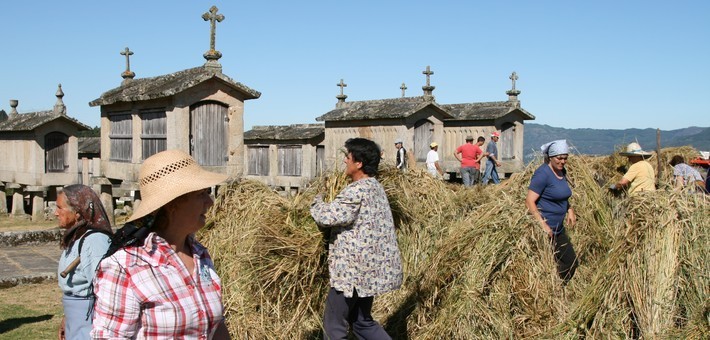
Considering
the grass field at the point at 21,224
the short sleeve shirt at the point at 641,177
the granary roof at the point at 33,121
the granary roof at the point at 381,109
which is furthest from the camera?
the granary roof at the point at 33,121

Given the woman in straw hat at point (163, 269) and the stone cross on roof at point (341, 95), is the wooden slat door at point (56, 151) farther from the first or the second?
the woman in straw hat at point (163, 269)

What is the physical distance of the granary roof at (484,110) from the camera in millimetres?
22938

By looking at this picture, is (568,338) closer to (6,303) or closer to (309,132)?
(6,303)

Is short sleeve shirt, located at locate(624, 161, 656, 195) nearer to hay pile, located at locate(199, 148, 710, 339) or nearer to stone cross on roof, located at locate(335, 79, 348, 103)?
hay pile, located at locate(199, 148, 710, 339)

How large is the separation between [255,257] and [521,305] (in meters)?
2.33

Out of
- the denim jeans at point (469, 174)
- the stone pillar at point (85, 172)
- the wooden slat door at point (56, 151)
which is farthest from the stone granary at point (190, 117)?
the stone pillar at point (85, 172)

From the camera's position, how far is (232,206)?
734 centimetres

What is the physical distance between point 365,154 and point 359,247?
0.72m

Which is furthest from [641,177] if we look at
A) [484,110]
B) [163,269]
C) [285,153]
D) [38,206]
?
[285,153]

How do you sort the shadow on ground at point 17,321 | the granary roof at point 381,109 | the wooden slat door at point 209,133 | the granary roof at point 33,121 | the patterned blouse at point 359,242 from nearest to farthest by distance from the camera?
the patterned blouse at point 359,242 → the shadow on ground at point 17,321 → the wooden slat door at point 209,133 → the granary roof at point 381,109 → the granary roof at point 33,121

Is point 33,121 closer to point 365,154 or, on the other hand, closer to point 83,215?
point 83,215

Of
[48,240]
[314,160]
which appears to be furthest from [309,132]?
[48,240]

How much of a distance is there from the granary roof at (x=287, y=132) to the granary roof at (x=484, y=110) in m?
4.68

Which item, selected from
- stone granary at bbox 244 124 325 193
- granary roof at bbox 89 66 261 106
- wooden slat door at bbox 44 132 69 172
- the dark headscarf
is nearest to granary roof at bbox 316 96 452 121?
stone granary at bbox 244 124 325 193
